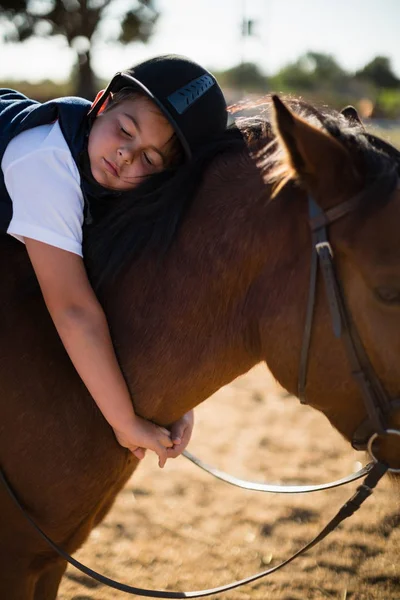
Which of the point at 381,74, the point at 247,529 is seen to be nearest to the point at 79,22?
the point at 247,529

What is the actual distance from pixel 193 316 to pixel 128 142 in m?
0.63

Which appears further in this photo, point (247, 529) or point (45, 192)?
point (247, 529)

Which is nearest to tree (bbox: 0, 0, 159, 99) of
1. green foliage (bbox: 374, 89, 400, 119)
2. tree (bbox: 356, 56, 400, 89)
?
green foliage (bbox: 374, 89, 400, 119)

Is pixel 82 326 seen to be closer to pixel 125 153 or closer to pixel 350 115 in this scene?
pixel 125 153

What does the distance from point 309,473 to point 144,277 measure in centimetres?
302

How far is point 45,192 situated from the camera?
1776mm

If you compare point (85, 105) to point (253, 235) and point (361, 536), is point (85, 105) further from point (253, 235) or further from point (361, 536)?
point (361, 536)

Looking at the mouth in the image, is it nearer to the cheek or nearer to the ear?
the ear

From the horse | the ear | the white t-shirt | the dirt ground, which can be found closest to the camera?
the ear

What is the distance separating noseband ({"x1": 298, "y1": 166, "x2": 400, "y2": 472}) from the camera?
63.4 inches

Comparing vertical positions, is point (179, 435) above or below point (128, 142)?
below

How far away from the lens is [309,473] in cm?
439

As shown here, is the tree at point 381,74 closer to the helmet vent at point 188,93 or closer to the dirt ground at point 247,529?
the dirt ground at point 247,529

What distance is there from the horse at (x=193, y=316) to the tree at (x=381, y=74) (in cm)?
6041
